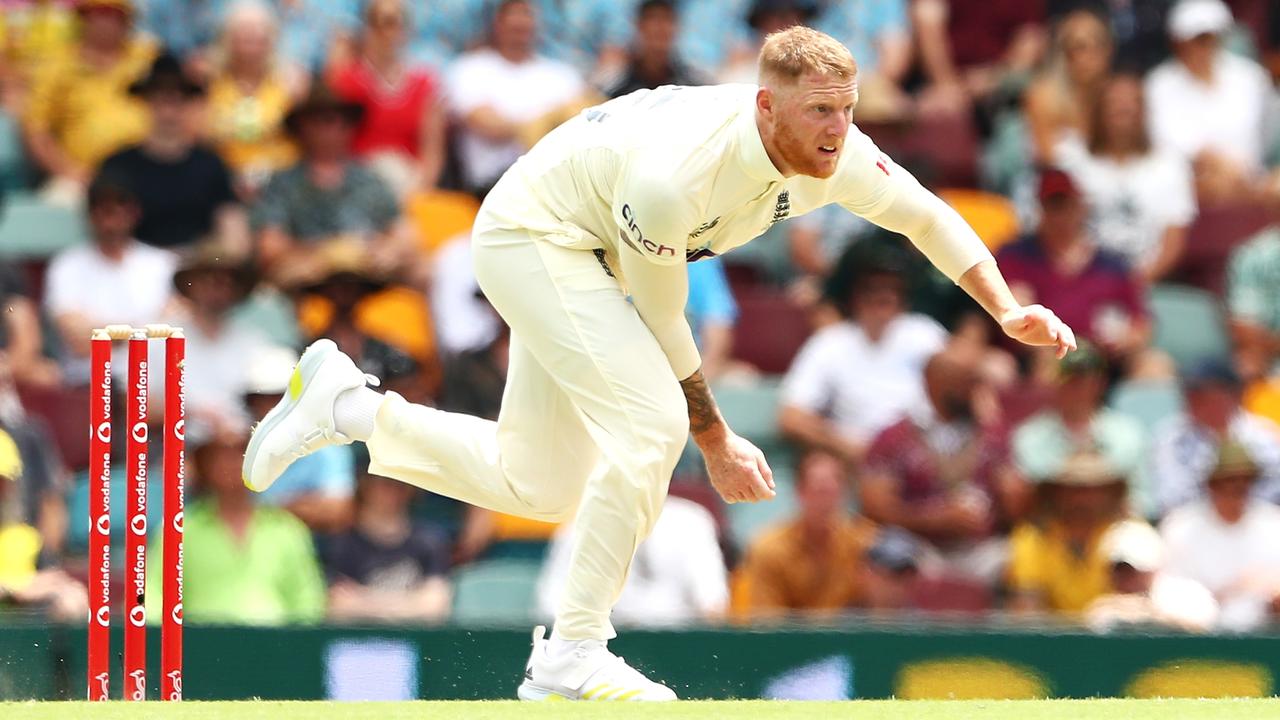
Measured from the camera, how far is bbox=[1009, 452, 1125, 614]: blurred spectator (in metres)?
7.62

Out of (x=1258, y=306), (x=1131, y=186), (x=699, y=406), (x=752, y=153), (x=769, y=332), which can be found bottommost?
(x=769, y=332)

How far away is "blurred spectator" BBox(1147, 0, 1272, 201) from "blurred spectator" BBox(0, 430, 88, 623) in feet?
19.3

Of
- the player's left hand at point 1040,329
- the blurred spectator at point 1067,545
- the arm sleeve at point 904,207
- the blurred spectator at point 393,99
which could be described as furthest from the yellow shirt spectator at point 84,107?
the player's left hand at point 1040,329

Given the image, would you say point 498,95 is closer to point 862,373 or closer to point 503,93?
point 503,93

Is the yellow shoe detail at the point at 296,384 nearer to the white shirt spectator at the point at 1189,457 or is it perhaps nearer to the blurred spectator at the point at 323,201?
the blurred spectator at the point at 323,201

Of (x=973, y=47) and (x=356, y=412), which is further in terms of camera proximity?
(x=973, y=47)

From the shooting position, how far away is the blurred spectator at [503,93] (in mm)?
9859

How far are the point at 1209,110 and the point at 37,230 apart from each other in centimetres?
578

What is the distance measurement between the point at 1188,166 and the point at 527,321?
5.79 meters

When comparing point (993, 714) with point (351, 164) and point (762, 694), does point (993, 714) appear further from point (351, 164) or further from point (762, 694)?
point (351, 164)

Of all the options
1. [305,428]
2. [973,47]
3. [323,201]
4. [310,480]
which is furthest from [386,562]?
[973,47]

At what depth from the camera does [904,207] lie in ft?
17.4

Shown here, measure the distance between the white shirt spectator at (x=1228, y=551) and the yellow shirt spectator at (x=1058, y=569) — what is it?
0.38m

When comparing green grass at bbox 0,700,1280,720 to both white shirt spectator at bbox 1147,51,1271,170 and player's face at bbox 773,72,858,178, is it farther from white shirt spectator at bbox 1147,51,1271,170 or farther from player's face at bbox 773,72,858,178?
white shirt spectator at bbox 1147,51,1271,170
